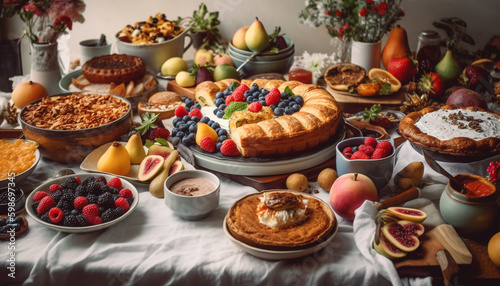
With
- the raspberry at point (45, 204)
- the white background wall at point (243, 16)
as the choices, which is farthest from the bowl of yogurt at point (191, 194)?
the white background wall at point (243, 16)

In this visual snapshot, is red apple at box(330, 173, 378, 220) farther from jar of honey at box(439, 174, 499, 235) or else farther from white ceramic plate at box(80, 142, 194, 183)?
white ceramic plate at box(80, 142, 194, 183)

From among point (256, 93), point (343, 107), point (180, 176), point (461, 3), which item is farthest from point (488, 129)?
point (461, 3)

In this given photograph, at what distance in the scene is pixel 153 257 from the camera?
169 cm

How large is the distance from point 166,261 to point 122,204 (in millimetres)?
309

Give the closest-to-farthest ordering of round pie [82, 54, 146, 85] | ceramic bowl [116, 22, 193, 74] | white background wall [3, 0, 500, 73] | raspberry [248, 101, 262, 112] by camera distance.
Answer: raspberry [248, 101, 262, 112]
round pie [82, 54, 146, 85]
ceramic bowl [116, 22, 193, 74]
white background wall [3, 0, 500, 73]

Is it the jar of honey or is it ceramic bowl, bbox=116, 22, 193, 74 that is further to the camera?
ceramic bowl, bbox=116, 22, 193, 74

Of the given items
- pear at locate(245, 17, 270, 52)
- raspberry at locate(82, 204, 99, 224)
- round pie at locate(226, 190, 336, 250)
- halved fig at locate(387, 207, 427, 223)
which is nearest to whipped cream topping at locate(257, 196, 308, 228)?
round pie at locate(226, 190, 336, 250)

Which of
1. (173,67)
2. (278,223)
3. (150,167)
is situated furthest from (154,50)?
(278,223)

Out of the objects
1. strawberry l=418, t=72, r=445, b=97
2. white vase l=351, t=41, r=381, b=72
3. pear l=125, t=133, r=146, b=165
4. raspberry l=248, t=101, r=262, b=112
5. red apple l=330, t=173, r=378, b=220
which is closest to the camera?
red apple l=330, t=173, r=378, b=220

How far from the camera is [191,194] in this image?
1.87m

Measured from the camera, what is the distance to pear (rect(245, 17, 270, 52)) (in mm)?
3164

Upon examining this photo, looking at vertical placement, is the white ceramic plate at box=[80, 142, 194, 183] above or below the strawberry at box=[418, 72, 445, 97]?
below

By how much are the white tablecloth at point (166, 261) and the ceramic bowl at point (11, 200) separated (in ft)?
0.32

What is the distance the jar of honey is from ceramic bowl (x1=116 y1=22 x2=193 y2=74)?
7.32ft
